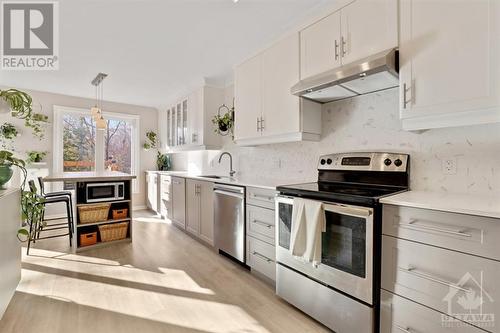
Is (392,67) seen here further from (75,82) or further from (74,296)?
(75,82)

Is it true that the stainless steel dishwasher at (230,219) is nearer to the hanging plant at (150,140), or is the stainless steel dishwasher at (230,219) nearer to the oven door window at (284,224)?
the oven door window at (284,224)

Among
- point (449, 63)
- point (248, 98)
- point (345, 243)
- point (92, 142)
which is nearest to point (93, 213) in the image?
point (248, 98)

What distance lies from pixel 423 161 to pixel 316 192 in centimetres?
80

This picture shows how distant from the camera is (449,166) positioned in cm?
162

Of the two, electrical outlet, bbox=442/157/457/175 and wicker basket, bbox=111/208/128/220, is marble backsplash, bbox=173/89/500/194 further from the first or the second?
wicker basket, bbox=111/208/128/220

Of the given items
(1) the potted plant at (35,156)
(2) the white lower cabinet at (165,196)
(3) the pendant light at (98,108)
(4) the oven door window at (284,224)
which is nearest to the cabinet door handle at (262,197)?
(4) the oven door window at (284,224)

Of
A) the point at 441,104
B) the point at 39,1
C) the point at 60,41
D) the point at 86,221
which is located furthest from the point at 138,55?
the point at 441,104

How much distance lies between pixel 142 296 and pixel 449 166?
2548 millimetres

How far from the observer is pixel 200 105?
3.99m

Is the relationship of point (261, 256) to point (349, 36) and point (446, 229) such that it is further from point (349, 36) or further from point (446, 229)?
point (349, 36)

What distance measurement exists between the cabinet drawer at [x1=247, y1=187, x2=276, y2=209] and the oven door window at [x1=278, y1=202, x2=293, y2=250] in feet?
0.65

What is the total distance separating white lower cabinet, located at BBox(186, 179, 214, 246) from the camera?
3.15 m

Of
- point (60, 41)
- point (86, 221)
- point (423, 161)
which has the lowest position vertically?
point (86, 221)

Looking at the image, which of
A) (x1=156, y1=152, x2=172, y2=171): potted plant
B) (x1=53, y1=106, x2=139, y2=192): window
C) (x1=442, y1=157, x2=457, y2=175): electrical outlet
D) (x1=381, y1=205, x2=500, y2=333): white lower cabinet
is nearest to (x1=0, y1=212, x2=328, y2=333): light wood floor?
(x1=381, y1=205, x2=500, y2=333): white lower cabinet
